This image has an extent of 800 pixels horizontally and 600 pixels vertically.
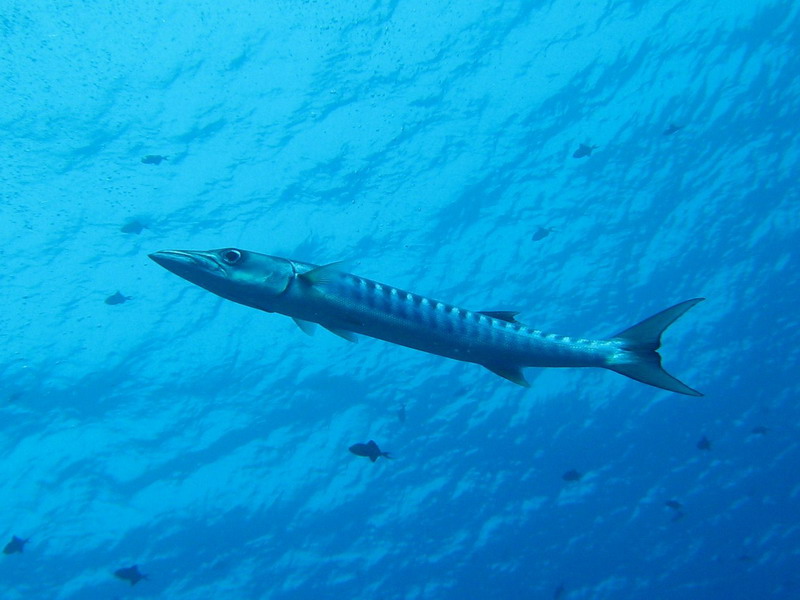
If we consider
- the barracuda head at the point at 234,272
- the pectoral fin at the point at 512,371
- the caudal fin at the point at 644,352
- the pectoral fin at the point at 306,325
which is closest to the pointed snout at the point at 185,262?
the barracuda head at the point at 234,272

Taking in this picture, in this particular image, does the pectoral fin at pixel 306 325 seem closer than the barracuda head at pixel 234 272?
No

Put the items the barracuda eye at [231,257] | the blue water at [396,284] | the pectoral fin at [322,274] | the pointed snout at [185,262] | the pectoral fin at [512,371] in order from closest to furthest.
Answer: the pointed snout at [185,262], the barracuda eye at [231,257], the pectoral fin at [322,274], the pectoral fin at [512,371], the blue water at [396,284]

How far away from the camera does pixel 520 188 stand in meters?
19.2

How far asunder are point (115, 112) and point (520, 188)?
1329cm

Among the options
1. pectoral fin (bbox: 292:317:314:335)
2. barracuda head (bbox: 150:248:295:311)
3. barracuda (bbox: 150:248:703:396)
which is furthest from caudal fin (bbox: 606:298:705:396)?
barracuda head (bbox: 150:248:295:311)

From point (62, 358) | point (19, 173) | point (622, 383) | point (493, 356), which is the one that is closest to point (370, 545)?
point (622, 383)

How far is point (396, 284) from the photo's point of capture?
68.4 ft

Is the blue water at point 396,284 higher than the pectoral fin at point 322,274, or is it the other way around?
the blue water at point 396,284

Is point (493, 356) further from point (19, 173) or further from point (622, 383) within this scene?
point (622, 383)

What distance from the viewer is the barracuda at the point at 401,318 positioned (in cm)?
391

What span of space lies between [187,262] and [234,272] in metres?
0.33

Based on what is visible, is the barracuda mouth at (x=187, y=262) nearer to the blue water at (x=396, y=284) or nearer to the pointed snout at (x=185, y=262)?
the pointed snout at (x=185, y=262)

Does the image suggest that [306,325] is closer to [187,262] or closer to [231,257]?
[231,257]

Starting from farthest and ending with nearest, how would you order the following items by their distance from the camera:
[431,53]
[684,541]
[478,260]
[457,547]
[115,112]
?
1. [684,541]
2. [457,547]
3. [478,260]
4. [431,53]
5. [115,112]
